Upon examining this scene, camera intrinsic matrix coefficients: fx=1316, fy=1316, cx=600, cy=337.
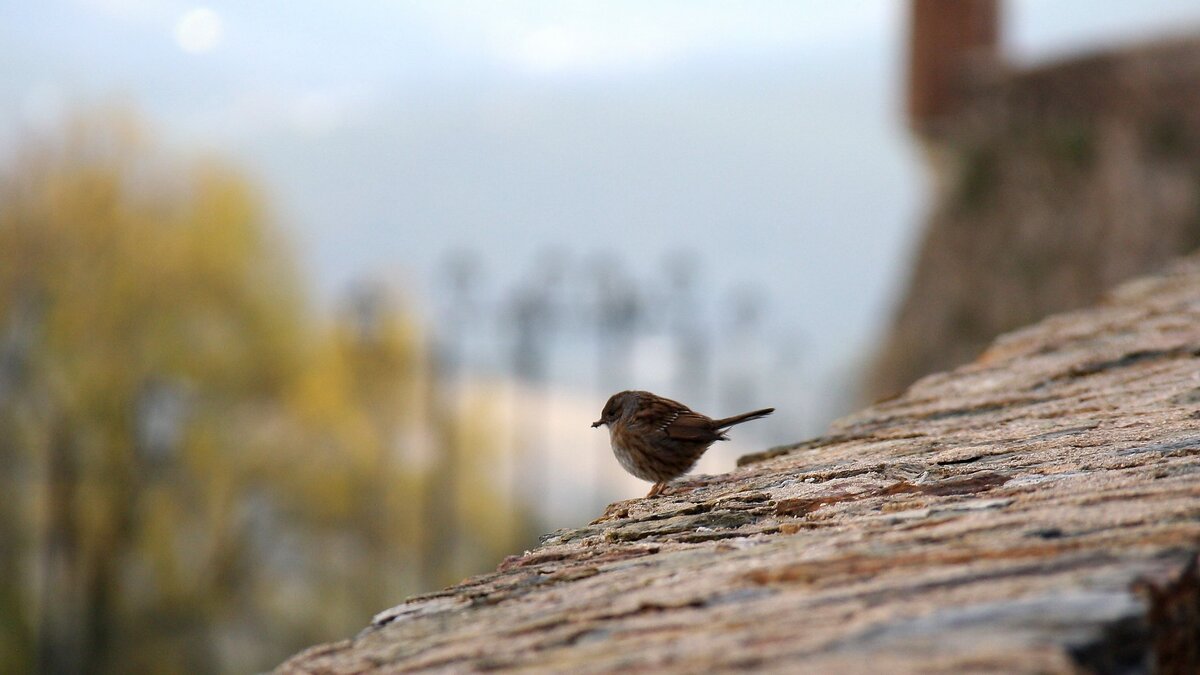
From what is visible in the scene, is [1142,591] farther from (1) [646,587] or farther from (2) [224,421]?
(2) [224,421]

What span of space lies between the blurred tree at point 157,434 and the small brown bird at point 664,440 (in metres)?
16.8

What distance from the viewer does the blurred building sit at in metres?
17.3

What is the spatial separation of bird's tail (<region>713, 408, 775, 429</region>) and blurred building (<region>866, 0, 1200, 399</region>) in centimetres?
1402

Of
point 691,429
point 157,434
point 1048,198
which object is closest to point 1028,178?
point 1048,198

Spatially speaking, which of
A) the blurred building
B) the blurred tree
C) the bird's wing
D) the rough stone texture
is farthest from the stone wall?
the rough stone texture

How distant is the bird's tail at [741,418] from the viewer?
3645 millimetres

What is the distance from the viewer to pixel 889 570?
6.73 feet

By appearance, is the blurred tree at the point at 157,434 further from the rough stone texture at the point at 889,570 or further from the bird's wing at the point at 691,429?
the rough stone texture at the point at 889,570

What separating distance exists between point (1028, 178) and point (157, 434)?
14.3 m

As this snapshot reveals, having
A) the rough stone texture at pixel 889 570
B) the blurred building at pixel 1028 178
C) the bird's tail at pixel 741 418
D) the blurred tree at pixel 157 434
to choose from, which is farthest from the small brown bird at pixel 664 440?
the blurred tree at pixel 157 434

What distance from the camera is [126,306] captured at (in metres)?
20.3

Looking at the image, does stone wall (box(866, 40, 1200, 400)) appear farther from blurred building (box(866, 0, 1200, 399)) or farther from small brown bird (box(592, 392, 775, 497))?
small brown bird (box(592, 392, 775, 497))

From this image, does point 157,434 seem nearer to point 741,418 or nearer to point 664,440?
point 664,440

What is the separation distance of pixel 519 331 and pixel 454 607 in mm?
21673
